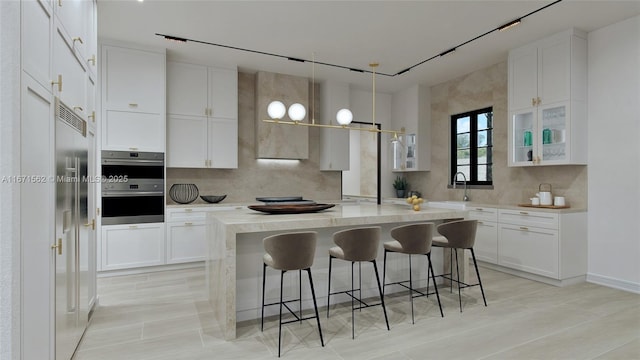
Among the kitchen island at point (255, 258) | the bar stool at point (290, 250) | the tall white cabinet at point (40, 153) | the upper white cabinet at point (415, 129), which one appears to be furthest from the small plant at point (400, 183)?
the tall white cabinet at point (40, 153)

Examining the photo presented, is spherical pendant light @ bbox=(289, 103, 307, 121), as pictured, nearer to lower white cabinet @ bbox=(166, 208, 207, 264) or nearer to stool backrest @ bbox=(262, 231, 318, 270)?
stool backrest @ bbox=(262, 231, 318, 270)

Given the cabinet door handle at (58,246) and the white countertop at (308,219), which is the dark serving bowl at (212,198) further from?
the cabinet door handle at (58,246)

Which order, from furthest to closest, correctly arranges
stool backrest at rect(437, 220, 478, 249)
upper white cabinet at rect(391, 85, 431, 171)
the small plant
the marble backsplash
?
the small plant
upper white cabinet at rect(391, 85, 431, 171)
the marble backsplash
stool backrest at rect(437, 220, 478, 249)

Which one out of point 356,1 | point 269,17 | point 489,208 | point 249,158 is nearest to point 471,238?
point 489,208

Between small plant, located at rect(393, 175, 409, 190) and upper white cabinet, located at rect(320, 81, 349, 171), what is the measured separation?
1.37m

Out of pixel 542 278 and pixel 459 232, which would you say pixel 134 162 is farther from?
pixel 542 278

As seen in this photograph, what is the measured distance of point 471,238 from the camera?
11.0ft

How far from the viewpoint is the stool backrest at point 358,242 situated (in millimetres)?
2746

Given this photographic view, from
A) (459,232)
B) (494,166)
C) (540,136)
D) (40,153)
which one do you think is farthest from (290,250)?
(494,166)

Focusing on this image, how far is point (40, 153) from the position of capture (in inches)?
66.0

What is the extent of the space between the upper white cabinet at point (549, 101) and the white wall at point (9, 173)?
16.4 ft

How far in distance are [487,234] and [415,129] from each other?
97.0 inches

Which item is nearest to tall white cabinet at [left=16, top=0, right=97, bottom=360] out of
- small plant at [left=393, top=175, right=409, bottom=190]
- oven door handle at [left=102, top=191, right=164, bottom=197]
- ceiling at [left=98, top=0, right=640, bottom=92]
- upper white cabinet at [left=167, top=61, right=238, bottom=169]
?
ceiling at [left=98, top=0, right=640, bottom=92]

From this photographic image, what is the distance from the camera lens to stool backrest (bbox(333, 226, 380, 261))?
2.75 metres
